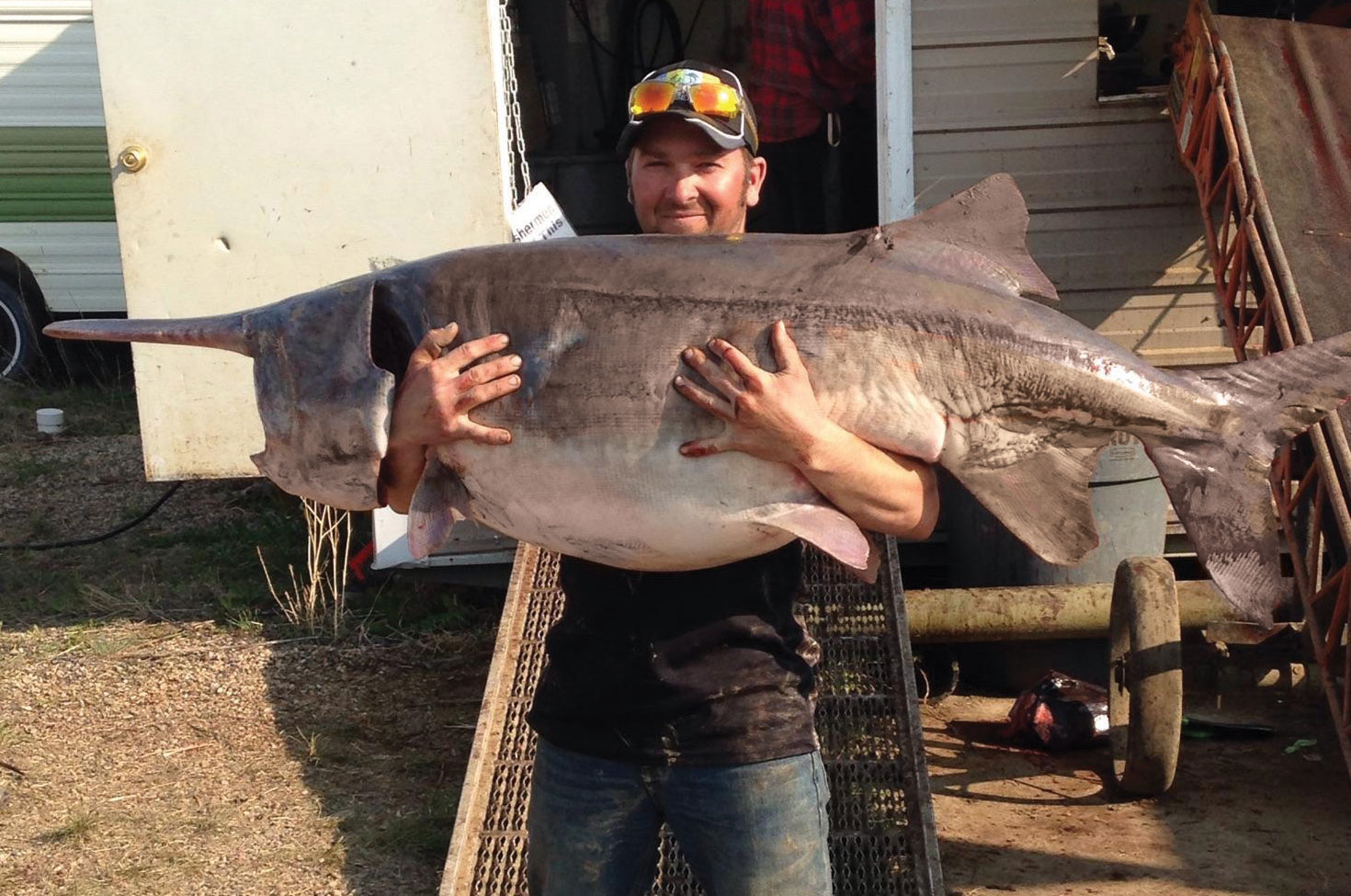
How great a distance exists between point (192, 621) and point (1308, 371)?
17.9ft

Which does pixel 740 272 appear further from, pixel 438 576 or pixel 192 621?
pixel 192 621

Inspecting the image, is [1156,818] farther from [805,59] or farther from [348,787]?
[805,59]

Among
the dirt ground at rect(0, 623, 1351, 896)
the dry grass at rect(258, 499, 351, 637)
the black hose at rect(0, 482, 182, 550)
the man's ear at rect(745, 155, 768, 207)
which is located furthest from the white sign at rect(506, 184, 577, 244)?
the black hose at rect(0, 482, 182, 550)

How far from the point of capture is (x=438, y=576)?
6.43 m

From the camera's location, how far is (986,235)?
243cm

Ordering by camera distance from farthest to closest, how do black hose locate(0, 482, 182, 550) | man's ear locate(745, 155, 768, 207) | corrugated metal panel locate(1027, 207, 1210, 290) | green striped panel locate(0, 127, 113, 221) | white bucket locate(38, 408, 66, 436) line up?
green striped panel locate(0, 127, 113, 221)
white bucket locate(38, 408, 66, 436)
black hose locate(0, 482, 182, 550)
corrugated metal panel locate(1027, 207, 1210, 290)
man's ear locate(745, 155, 768, 207)

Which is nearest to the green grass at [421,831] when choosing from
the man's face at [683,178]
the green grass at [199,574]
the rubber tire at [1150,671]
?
the green grass at [199,574]

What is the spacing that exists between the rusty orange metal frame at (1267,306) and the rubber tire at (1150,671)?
18.0 inches

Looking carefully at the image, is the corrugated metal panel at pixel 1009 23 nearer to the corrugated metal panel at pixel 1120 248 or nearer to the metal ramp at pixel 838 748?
the corrugated metal panel at pixel 1120 248

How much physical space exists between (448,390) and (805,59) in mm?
5383

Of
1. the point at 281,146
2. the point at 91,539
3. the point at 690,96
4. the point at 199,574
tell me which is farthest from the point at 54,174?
the point at 690,96

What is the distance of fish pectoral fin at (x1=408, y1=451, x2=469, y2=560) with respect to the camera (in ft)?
7.36

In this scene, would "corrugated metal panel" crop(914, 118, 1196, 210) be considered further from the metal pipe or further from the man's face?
the man's face

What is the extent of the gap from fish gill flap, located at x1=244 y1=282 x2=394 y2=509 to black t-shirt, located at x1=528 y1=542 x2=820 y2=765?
463mm
